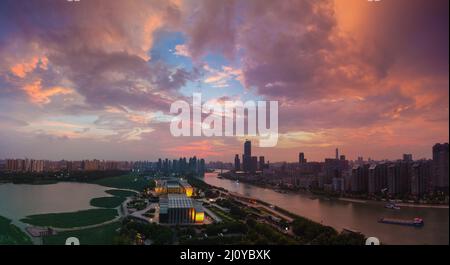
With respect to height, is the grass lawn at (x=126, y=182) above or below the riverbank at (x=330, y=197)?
above

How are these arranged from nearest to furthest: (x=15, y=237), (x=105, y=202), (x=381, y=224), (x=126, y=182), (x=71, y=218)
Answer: (x=15, y=237), (x=71, y=218), (x=381, y=224), (x=105, y=202), (x=126, y=182)

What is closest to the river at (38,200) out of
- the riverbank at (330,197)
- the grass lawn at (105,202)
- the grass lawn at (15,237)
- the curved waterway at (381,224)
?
the grass lawn at (105,202)

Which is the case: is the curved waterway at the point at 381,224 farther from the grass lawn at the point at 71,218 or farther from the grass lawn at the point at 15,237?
the grass lawn at the point at 15,237

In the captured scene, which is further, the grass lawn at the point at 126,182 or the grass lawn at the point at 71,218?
the grass lawn at the point at 126,182

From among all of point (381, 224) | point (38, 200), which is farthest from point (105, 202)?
point (381, 224)

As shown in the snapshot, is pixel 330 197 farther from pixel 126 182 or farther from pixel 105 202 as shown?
pixel 105 202

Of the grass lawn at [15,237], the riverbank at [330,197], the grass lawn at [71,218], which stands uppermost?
the grass lawn at [15,237]

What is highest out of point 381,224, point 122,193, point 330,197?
point 122,193
